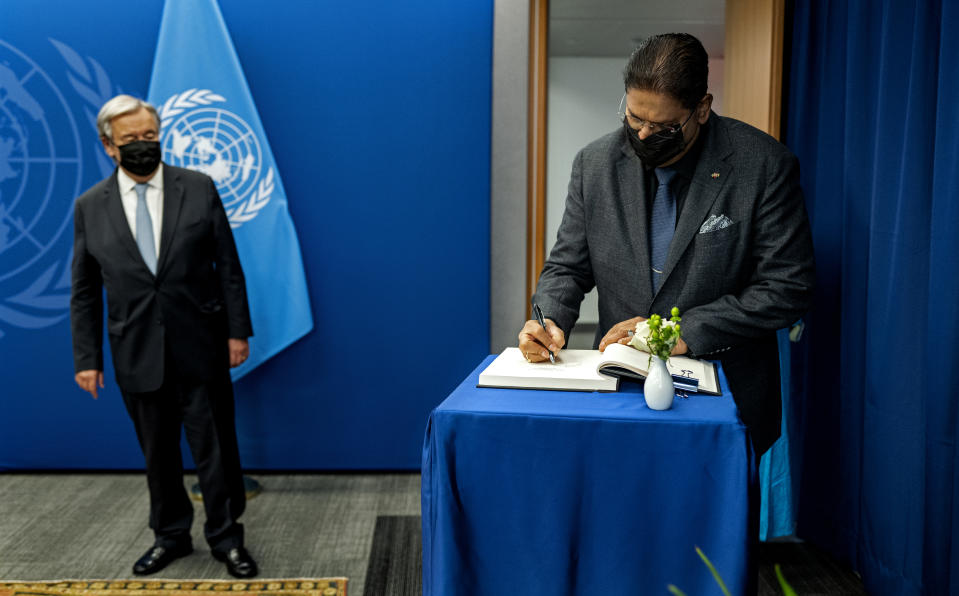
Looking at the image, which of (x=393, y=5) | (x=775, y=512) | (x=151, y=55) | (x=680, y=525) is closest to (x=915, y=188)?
(x=775, y=512)

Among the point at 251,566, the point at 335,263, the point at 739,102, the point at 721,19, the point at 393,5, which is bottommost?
the point at 251,566

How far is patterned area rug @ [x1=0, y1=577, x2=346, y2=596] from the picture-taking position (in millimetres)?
2424

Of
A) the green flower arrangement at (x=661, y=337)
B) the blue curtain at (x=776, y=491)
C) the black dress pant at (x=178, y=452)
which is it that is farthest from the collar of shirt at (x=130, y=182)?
the blue curtain at (x=776, y=491)

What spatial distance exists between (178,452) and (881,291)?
2.36 metres

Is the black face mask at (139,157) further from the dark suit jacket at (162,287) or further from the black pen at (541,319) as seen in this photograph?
the black pen at (541,319)

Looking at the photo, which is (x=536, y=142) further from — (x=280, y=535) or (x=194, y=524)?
(x=194, y=524)

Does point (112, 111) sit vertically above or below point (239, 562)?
→ above

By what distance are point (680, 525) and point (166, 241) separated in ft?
6.41

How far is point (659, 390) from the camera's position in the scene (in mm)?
1283

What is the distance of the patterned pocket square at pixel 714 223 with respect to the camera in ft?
5.84

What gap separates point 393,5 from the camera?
3.31 m

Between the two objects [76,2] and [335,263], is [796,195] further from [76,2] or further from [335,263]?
[76,2]

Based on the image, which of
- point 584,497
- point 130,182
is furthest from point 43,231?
point 584,497

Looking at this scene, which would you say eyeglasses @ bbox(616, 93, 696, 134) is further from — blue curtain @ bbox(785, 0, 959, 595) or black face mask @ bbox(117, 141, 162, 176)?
black face mask @ bbox(117, 141, 162, 176)
